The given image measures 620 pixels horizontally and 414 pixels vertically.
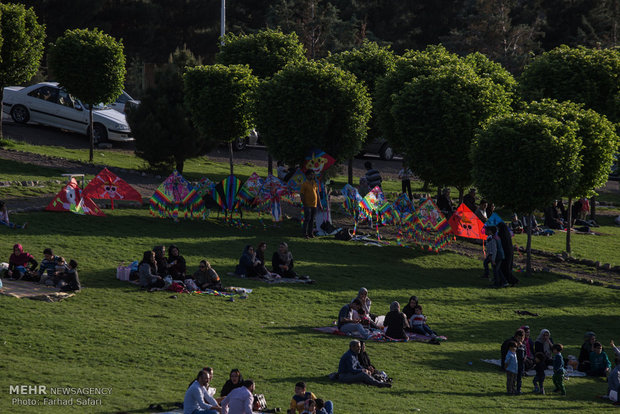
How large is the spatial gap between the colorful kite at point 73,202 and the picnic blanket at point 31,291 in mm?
7531

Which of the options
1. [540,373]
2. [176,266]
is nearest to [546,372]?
[540,373]

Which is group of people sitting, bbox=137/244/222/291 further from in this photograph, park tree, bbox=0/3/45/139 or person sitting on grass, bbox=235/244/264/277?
park tree, bbox=0/3/45/139

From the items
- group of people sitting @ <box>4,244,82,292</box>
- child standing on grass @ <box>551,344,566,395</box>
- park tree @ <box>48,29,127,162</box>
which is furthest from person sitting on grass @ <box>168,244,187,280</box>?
park tree @ <box>48,29,127,162</box>

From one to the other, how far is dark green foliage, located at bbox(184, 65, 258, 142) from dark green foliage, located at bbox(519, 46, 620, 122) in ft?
35.1

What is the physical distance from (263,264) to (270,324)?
410 cm

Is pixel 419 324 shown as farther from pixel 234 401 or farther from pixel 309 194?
pixel 309 194

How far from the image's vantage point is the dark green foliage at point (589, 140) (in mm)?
29938

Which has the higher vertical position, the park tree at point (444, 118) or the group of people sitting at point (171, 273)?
the park tree at point (444, 118)

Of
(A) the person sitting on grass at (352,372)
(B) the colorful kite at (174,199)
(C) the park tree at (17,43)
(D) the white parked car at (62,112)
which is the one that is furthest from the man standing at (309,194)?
(C) the park tree at (17,43)

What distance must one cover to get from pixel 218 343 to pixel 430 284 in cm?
982

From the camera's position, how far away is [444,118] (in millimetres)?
31500

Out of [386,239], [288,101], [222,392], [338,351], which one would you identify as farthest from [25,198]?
[222,392]

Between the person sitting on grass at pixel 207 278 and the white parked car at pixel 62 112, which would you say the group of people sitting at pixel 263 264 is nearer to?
the person sitting on grass at pixel 207 278

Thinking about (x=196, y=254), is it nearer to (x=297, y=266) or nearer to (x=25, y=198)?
(x=297, y=266)
